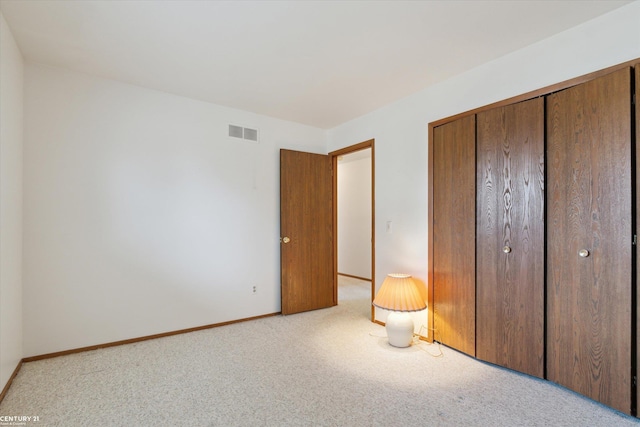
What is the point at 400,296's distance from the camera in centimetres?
292

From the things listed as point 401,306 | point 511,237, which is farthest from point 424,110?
point 401,306

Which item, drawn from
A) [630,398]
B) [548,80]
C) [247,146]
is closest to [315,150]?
[247,146]

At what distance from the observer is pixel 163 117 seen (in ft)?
10.6

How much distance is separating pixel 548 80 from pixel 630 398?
2.13 m

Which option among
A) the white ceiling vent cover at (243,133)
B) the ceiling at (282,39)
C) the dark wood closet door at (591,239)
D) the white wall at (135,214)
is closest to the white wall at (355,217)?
the white ceiling vent cover at (243,133)

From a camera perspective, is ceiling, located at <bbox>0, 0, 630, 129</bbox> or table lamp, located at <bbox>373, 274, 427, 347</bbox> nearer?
ceiling, located at <bbox>0, 0, 630, 129</bbox>

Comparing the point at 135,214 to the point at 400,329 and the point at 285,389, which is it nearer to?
the point at 285,389

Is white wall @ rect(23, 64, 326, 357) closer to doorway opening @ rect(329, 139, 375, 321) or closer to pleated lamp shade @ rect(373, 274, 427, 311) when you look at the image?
pleated lamp shade @ rect(373, 274, 427, 311)

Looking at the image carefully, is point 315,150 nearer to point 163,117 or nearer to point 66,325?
point 163,117

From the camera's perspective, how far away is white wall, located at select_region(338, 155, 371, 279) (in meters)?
6.39

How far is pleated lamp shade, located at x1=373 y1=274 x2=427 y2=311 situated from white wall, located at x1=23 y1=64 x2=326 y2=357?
1.58 meters

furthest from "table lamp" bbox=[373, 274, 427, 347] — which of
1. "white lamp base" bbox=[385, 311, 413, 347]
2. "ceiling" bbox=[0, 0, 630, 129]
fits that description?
"ceiling" bbox=[0, 0, 630, 129]

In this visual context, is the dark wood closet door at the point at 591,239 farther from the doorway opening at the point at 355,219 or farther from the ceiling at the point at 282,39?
the doorway opening at the point at 355,219

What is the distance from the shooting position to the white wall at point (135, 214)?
269 centimetres
